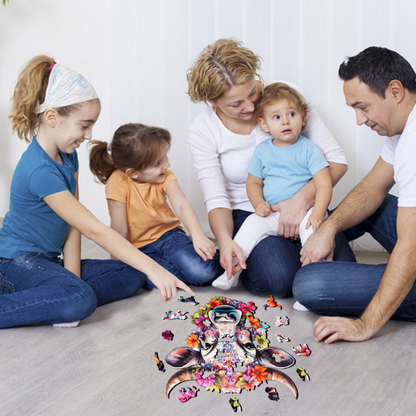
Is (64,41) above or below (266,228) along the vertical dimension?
above

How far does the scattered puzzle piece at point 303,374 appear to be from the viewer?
1322 millimetres

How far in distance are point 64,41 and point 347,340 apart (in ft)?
Result: 8.00

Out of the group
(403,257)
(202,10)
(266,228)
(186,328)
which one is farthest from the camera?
(202,10)

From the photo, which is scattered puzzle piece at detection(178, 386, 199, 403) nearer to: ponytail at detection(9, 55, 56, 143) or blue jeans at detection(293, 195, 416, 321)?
blue jeans at detection(293, 195, 416, 321)

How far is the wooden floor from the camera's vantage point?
120 cm

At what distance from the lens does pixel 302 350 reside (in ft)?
4.80

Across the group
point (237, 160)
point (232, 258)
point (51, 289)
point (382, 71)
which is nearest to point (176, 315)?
point (232, 258)

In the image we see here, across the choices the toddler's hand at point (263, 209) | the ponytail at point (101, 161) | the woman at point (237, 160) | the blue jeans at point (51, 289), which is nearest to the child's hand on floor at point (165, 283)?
the blue jeans at point (51, 289)

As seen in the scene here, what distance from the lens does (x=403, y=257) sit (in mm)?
1371

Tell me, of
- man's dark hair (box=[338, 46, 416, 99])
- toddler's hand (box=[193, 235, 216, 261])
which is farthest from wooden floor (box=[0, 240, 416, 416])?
man's dark hair (box=[338, 46, 416, 99])

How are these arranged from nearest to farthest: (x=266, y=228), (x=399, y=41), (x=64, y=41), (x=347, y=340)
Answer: (x=347, y=340) < (x=266, y=228) < (x=399, y=41) < (x=64, y=41)

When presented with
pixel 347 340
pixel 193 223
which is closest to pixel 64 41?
pixel 193 223

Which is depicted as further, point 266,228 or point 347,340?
point 266,228

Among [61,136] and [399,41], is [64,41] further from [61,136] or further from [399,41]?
[399,41]
